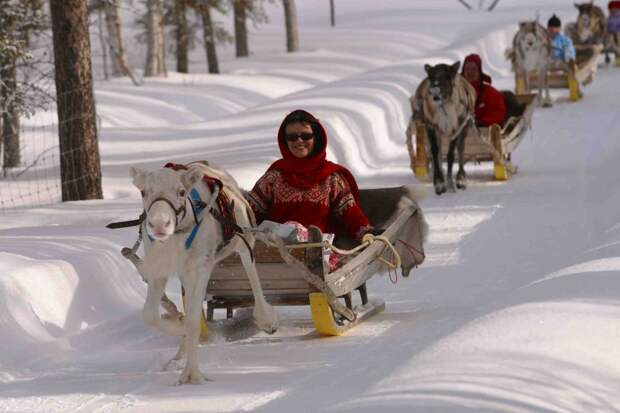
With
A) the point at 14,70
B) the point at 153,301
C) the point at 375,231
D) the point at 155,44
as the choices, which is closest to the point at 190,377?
the point at 153,301

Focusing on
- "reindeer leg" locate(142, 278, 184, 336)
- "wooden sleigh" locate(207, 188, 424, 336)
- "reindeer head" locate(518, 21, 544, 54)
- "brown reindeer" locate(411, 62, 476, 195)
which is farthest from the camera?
"reindeer head" locate(518, 21, 544, 54)

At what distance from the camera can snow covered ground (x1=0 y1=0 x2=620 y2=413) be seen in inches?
268

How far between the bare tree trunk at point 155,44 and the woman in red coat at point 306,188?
81.8 ft

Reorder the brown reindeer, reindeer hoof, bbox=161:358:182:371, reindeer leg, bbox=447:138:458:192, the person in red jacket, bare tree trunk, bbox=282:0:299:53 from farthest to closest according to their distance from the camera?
bare tree trunk, bbox=282:0:299:53
the person in red jacket
reindeer leg, bbox=447:138:458:192
the brown reindeer
reindeer hoof, bbox=161:358:182:371

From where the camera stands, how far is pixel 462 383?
6.49 m

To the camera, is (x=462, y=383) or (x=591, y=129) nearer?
(x=462, y=383)

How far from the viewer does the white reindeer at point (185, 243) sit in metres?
7.61

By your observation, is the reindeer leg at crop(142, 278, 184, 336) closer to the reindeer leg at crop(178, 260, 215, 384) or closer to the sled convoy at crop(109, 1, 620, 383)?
the sled convoy at crop(109, 1, 620, 383)

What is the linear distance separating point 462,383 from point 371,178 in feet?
40.0

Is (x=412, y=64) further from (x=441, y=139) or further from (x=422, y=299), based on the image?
(x=422, y=299)

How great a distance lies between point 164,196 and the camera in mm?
7566

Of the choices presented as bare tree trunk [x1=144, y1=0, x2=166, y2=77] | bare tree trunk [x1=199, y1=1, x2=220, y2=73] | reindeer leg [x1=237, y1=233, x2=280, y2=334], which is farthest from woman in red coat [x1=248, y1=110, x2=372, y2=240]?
bare tree trunk [x1=199, y1=1, x2=220, y2=73]

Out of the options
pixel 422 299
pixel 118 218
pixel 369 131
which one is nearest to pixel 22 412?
pixel 422 299

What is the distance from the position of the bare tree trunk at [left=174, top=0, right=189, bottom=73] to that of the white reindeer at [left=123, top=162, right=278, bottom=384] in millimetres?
27630
